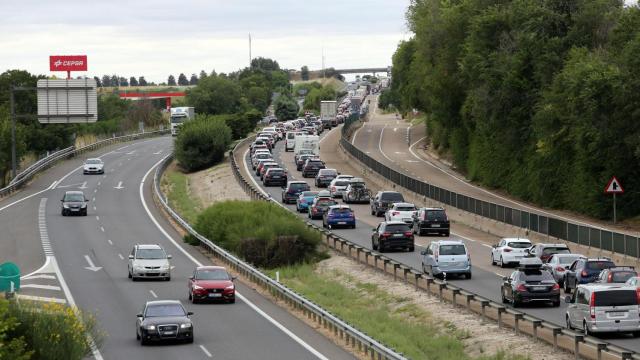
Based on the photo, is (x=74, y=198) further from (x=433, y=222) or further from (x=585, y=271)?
(x=585, y=271)

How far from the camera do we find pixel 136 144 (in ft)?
460

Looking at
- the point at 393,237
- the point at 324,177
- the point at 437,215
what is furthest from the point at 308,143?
the point at 393,237

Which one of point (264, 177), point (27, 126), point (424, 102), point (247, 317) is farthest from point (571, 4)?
point (27, 126)

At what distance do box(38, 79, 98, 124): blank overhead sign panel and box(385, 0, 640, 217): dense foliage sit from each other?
90.1ft

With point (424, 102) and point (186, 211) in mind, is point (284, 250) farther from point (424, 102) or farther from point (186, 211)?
point (424, 102)

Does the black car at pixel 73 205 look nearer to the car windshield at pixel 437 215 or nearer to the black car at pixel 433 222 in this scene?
the black car at pixel 433 222

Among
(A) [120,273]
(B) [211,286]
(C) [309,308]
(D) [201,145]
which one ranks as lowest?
(A) [120,273]

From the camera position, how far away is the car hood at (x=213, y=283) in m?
41.0

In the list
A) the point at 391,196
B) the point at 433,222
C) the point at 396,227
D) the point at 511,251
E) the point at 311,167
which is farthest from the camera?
the point at 311,167

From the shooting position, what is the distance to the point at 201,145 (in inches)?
4279

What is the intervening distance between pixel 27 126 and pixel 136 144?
59.4 feet

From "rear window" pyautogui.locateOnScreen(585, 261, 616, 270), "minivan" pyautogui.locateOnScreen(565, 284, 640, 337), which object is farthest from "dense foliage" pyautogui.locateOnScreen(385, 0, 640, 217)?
"minivan" pyautogui.locateOnScreen(565, 284, 640, 337)

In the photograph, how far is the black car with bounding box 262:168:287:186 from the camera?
87812mm

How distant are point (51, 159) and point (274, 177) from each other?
28156mm
